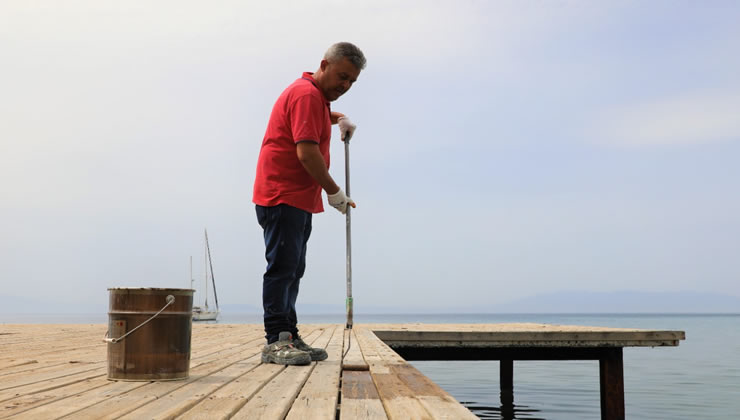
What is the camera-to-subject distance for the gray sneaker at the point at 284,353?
3.82 meters

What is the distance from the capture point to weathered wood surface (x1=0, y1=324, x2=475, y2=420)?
215 cm

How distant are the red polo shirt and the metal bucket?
1.07 metres

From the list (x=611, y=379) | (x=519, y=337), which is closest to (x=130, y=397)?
(x=519, y=337)

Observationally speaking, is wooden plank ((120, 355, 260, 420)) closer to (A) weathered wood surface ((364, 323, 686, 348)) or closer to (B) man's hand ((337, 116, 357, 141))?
(B) man's hand ((337, 116, 357, 141))

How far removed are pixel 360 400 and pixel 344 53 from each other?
8.00 ft

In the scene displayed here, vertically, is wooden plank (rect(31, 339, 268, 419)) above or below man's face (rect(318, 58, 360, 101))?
below

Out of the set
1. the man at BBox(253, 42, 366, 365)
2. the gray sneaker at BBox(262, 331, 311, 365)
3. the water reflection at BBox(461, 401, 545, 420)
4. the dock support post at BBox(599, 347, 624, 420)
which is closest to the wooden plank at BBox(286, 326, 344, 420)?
the gray sneaker at BBox(262, 331, 311, 365)

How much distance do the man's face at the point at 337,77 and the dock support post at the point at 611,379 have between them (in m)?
6.14

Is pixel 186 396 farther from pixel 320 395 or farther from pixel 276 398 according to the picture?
pixel 320 395

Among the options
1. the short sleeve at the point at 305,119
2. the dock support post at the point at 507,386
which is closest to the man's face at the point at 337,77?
the short sleeve at the point at 305,119

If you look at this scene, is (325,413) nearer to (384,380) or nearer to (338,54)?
(384,380)

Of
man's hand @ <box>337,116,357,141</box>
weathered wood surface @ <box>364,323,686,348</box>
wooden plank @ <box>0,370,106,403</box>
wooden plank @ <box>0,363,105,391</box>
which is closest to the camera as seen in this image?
wooden plank @ <box>0,370,106,403</box>

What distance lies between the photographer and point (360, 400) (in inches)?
94.7

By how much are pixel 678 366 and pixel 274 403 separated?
25.1m
